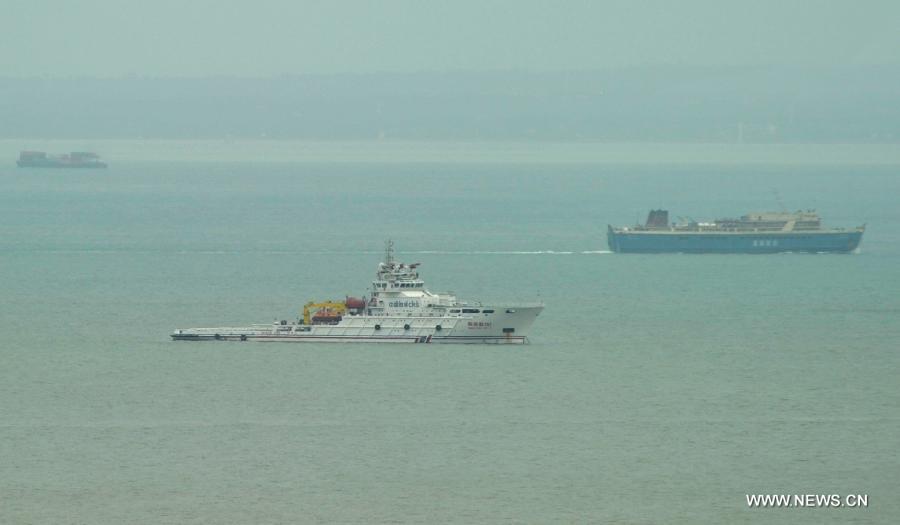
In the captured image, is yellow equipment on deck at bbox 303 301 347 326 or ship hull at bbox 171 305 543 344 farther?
yellow equipment on deck at bbox 303 301 347 326

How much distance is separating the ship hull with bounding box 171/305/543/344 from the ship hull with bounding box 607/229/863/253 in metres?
61.7

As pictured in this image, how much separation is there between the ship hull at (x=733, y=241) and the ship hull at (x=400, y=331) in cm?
6173

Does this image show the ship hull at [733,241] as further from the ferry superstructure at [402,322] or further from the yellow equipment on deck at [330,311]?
the yellow equipment on deck at [330,311]

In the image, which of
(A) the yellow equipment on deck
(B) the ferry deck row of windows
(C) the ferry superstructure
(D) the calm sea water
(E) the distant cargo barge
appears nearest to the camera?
(D) the calm sea water

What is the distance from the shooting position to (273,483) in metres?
54.7

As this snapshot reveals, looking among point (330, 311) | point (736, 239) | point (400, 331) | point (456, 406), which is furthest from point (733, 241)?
point (456, 406)

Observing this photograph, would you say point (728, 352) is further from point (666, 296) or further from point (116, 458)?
point (116, 458)

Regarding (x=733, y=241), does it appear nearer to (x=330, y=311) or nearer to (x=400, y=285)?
(x=330, y=311)

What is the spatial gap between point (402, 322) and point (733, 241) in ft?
218

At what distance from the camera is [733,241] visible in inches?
5704

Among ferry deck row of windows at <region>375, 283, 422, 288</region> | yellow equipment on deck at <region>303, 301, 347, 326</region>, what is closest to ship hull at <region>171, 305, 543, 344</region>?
yellow equipment on deck at <region>303, 301, 347, 326</region>

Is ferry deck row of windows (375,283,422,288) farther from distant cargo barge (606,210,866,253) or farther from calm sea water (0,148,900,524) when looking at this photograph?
distant cargo barge (606,210,866,253)

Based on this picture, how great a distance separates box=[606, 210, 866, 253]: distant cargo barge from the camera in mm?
144250

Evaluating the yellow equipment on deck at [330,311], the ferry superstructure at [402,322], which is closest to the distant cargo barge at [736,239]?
the ferry superstructure at [402,322]
